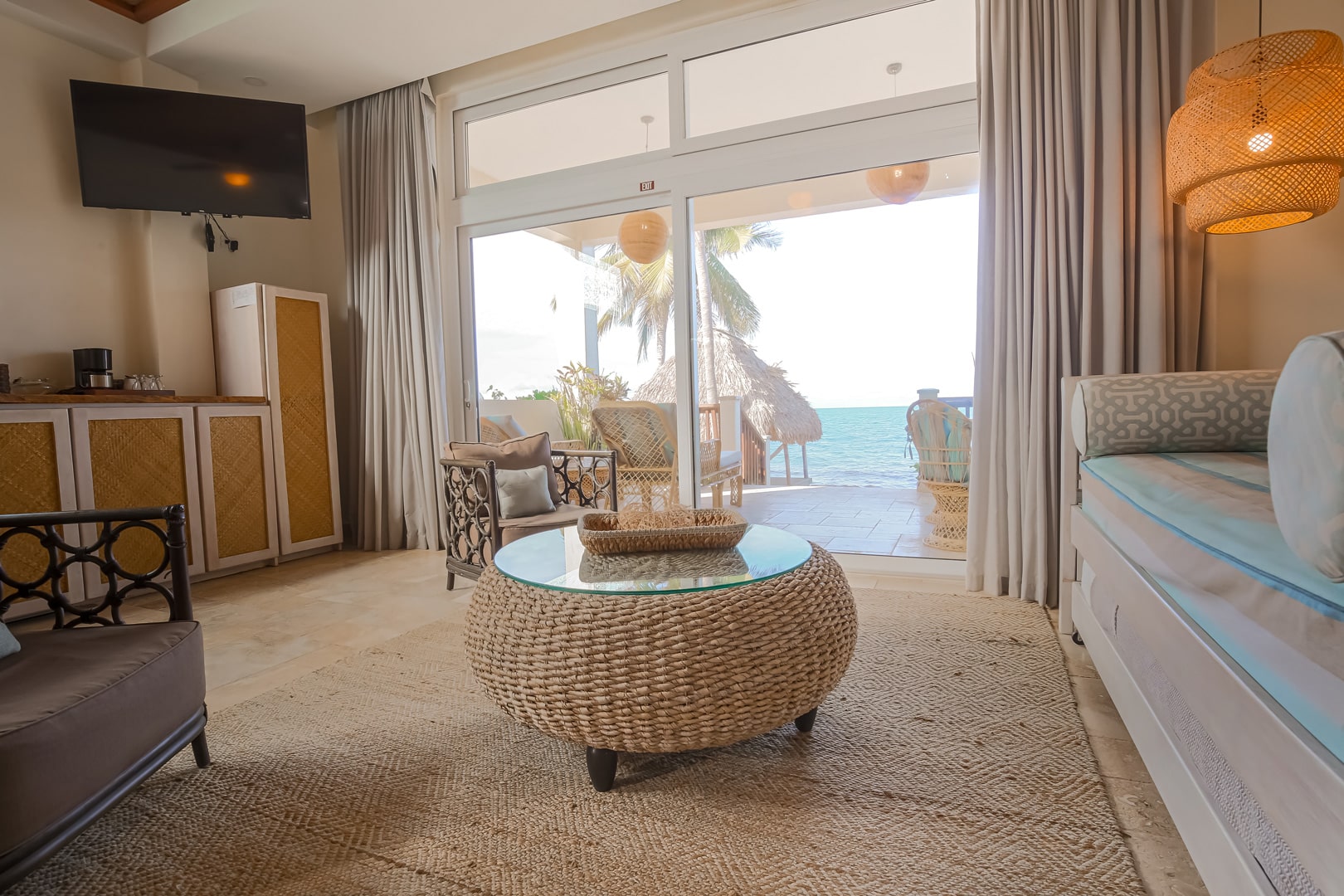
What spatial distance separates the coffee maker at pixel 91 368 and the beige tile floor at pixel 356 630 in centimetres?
108

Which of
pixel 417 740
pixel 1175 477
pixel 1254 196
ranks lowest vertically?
pixel 417 740

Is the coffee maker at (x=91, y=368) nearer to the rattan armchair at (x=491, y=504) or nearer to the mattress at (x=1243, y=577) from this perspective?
the rattan armchair at (x=491, y=504)

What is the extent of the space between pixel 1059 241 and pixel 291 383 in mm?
3931

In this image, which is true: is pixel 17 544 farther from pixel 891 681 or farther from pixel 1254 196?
pixel 1254 196

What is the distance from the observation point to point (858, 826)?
1.35 m

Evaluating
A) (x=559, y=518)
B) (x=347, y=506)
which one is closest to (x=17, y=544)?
(x=347, y=506)

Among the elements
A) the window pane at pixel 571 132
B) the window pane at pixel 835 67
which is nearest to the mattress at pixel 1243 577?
the window pane at pixel 835 67

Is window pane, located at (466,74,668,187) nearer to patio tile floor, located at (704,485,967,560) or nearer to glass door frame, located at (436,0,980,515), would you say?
glass door frame, located at (436,0,980,515)

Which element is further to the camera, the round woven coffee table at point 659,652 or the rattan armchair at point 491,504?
the rattan armchair at point 491,504

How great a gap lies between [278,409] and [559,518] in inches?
80.2

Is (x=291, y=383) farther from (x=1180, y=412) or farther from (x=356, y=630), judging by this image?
(x=1180, y=412)

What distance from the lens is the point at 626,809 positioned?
4.70ft

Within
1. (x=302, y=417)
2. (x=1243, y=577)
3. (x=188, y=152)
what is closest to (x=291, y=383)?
(x=302, y=417)

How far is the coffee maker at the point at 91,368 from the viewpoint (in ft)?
10.9
